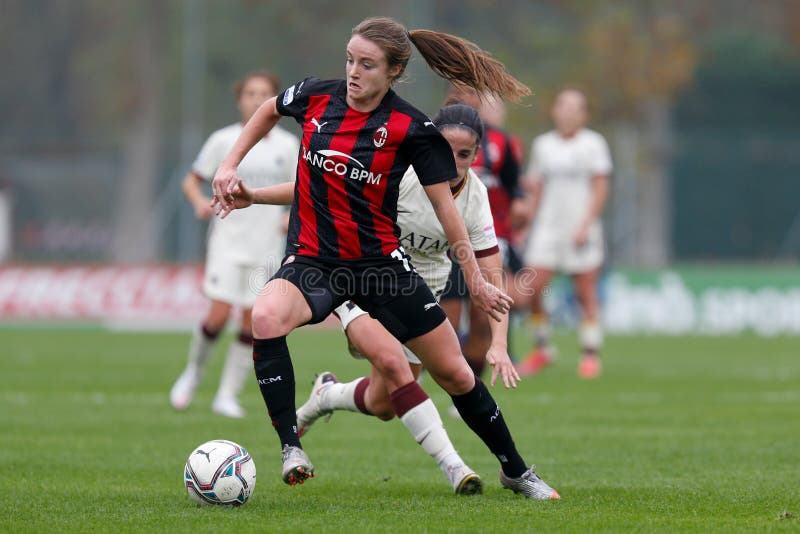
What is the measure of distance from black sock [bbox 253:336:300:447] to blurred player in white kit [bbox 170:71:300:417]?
385 centimetres

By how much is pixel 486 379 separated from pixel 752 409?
2901 mm

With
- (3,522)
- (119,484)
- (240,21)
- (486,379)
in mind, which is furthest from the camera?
(240,21)

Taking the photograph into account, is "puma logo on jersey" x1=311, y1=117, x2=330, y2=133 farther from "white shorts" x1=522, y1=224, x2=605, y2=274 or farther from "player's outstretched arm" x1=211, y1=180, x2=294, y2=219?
"white shorts" x1=522, y1=224, x2=605, y2=274

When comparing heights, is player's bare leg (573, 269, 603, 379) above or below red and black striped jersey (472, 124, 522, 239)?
below

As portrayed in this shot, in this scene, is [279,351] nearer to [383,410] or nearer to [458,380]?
[458,380]

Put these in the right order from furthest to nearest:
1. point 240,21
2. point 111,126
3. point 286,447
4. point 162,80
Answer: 1. point 111,126
2. point 162,80
3. point 240,21
4. point 286,447

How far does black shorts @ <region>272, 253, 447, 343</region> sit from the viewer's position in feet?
18.3

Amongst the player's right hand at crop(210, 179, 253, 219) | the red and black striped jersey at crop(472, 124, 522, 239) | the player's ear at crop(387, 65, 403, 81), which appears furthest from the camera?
the red and black striped jersey at crop(472, 124, 522, 239)

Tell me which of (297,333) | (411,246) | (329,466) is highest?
(411,246)

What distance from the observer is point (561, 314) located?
67.1ft

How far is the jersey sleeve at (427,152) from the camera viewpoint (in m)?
5.50

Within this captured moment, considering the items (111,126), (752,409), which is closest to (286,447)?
(752,409)

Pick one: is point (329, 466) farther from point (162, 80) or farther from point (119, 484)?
point (162, 80)

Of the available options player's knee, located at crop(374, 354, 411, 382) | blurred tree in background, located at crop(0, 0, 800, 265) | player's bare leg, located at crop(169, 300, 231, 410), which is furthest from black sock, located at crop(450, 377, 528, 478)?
blurred tree in background, located at crop(0, 0, 800, 265)
